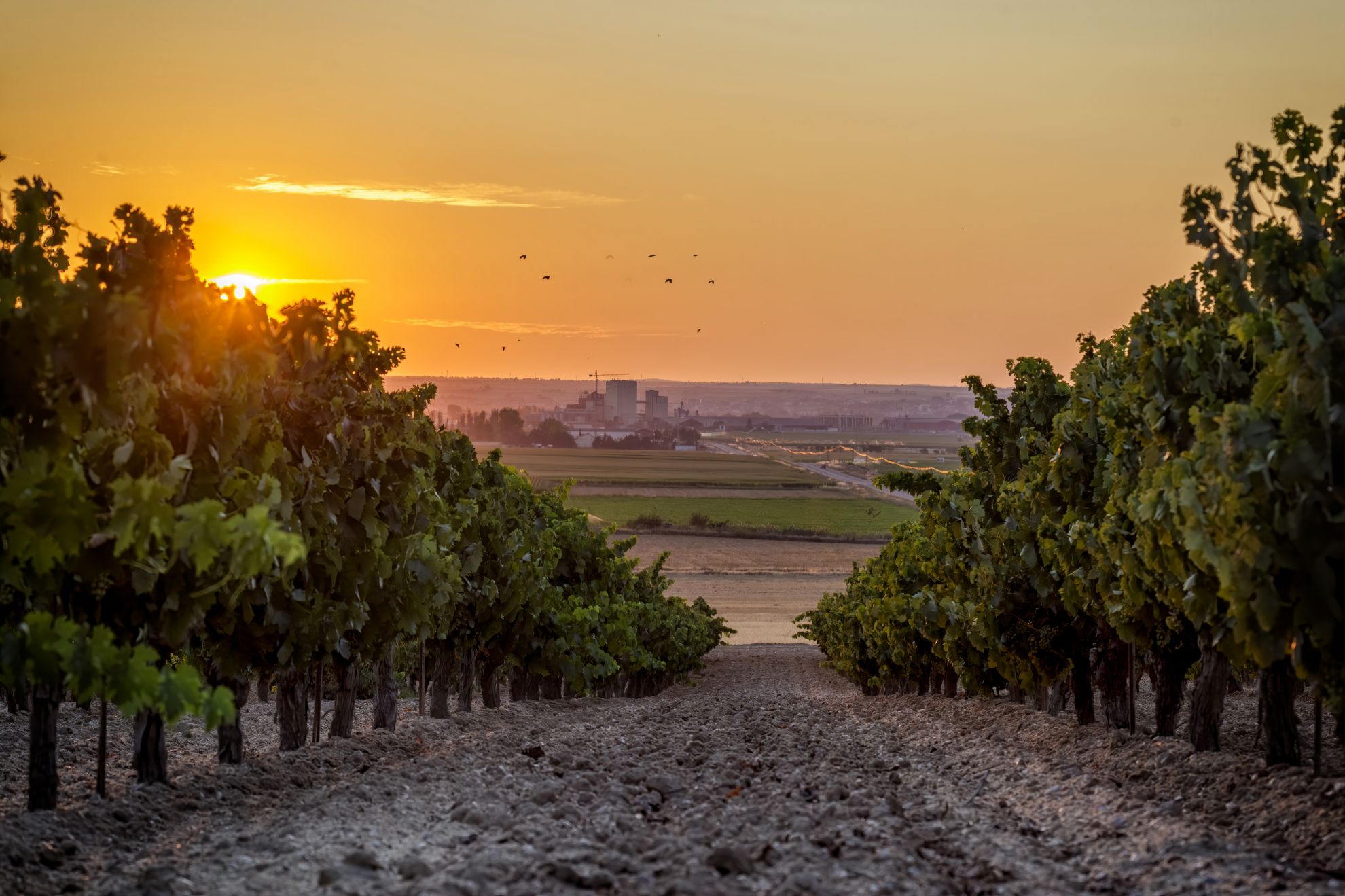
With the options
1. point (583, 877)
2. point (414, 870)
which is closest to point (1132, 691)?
point (583, 877)

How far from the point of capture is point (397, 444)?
63.5ft

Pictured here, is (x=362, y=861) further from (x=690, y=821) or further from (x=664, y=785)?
(x=664, y=785)

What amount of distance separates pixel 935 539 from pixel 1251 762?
473 inches

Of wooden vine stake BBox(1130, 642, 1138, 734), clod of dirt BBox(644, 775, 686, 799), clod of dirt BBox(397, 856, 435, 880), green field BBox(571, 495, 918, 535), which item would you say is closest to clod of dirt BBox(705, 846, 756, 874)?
clod of dirt BBox(397, 856, 435, 880)

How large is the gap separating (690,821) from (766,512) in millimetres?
140961

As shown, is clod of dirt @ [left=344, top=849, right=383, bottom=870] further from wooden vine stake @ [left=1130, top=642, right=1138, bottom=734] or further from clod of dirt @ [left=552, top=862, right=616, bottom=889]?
wooden vine stake @ [left=1130, top=642, right=1138, bottom=734]

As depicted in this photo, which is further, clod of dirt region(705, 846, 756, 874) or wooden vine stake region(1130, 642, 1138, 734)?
wooden vine stake region(1130, 642, 1138, 734)

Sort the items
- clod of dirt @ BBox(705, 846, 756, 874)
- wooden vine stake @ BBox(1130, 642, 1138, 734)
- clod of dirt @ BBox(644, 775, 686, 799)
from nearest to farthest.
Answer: clod of dirt @ BBox(705, 846, 756, 874) → clod of dirt @ BBox(644, 775, 686, 799) → wooden vine stake @ BBox(1130, 642, 1138, 734)

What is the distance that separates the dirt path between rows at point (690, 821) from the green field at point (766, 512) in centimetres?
11472

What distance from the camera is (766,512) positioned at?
6009 inches

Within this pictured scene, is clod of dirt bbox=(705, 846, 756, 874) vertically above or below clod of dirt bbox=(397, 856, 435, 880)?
above

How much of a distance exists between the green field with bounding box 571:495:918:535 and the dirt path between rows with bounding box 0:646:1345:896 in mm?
114721

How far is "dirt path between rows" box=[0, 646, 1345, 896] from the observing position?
9812 mm

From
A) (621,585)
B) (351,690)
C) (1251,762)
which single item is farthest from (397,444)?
(621,585)
